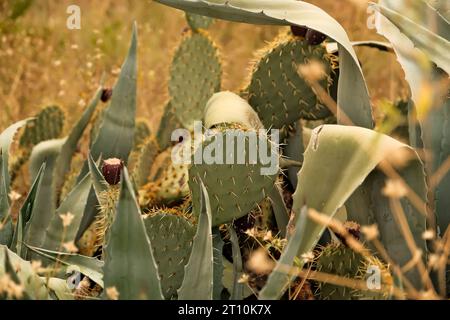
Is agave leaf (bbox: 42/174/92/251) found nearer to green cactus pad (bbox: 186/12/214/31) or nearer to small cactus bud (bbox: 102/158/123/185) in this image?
small cactus bud (bbox: 102/158/123/185)

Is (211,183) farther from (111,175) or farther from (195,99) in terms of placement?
(195,99)

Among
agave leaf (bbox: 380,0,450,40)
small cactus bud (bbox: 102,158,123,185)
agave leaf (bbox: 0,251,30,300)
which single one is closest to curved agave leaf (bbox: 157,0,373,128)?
agave leaf (bbox: 380,0,450,40)

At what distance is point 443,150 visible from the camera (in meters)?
2.15

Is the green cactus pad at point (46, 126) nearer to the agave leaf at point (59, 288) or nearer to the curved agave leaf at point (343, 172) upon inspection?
the agave leaf at point (59, 288)

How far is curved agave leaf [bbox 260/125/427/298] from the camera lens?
1787 mm

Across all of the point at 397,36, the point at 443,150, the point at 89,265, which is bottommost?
the point at 89,265

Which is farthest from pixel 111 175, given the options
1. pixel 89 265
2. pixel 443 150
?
pixel 443 150

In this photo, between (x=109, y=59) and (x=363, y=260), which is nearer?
(x=363, y=260)

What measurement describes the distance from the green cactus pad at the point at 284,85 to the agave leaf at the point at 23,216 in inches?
26.8

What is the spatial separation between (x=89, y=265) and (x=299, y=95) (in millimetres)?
827

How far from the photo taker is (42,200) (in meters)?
2.79

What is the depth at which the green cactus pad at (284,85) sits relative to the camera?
258cm

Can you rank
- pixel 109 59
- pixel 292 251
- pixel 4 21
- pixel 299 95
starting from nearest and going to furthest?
1. pixel 292 251
2. pixel 299 95
3. pixel 4 21
4. pixel 109 59

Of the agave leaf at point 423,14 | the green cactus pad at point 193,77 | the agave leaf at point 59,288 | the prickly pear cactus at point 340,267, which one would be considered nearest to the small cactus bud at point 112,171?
the agave leaf at point 59,288
